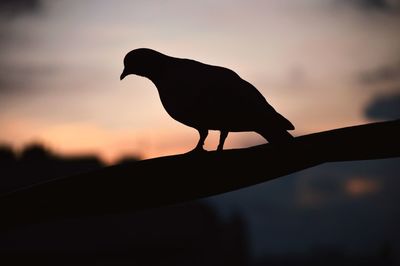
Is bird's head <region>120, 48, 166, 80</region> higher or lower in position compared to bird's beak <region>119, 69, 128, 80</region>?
higher

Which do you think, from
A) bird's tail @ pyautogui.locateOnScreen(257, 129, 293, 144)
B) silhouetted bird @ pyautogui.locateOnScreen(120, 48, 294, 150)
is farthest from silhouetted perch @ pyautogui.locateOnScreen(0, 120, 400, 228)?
silhouetted bird @ pyautogui.locateOnScreen(120, 48, 294, 150)

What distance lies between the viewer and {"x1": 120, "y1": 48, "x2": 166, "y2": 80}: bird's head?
408 cm

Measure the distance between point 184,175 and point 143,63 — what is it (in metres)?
2.30

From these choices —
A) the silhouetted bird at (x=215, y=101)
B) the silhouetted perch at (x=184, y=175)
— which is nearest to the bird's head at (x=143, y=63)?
the silhouetted bird at (x=215, y=101)

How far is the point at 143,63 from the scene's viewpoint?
4152 mm

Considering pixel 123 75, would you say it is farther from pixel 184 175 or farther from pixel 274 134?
pixel 184 175

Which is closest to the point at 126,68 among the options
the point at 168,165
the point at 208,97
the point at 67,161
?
the point at 208,97

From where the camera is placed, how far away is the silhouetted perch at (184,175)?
182 centimetres

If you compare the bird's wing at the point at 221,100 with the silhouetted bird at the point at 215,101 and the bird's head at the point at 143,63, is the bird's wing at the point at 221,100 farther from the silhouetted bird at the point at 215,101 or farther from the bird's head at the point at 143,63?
the bird's head at the point at 143,63

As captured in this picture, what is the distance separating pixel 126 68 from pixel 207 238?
6462 centimetres

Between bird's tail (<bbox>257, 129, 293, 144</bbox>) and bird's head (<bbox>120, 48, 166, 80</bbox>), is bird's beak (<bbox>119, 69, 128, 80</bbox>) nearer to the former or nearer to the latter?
bird's head (<bbox>120, 48, 166, 80</bbox>)

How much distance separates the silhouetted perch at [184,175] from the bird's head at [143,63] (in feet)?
6.57

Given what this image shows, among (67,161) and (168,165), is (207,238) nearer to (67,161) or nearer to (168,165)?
(67,161)

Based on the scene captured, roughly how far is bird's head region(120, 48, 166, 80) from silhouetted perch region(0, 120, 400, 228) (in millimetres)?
2002
